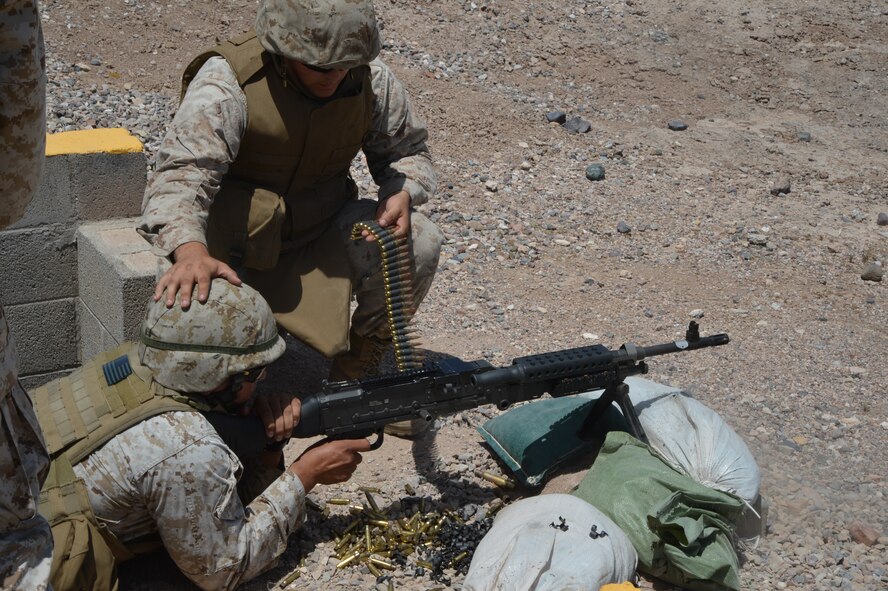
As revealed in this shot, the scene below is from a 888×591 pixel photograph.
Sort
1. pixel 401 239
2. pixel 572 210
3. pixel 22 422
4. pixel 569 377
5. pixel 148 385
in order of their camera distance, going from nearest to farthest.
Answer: pixel 22 422 < pixel 148 385 < pixel 569 377 < pixel 401 239 < pixel 572 210

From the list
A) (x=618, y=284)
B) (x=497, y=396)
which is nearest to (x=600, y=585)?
(x=497, y=396)

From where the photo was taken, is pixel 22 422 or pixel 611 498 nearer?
pixel 22 422

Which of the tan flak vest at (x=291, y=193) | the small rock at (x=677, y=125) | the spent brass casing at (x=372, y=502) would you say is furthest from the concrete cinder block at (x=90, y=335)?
the small rock at (x=677, y=125)

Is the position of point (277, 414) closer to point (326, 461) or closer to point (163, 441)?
point (326, 461)

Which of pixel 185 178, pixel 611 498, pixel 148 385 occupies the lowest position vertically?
pixel 611 498

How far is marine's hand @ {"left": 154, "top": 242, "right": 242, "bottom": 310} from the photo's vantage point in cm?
351

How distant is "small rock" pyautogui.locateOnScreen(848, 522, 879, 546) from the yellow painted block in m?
3.59

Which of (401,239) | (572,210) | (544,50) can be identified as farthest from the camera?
(544,50)

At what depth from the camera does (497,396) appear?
13.9 ft

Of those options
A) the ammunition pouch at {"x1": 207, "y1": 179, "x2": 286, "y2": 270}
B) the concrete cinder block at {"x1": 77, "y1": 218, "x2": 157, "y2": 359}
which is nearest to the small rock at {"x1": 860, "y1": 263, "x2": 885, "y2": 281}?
the ammunition pouch at {"x1": 207, "y1": 179, "x2": 286, "y2": 270}

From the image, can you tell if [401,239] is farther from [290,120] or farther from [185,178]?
[185,178]

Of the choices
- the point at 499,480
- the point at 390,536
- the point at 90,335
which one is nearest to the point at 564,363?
the point at 499,480

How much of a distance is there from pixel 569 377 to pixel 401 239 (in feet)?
3.32

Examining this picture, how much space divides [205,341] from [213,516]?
611 mm
